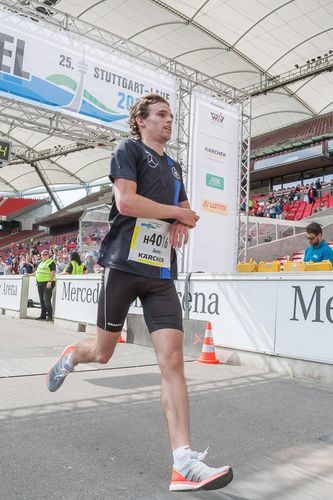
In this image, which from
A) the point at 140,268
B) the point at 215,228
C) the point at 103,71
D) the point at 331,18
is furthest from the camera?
the point at 331,18

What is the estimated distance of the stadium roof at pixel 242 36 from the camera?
15.6m

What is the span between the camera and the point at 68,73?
945 cm

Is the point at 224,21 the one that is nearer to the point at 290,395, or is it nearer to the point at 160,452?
the point at 290,395

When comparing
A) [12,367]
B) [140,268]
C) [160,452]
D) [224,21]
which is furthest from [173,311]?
[224,21]

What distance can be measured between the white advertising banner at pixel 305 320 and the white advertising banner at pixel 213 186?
601 centimetres

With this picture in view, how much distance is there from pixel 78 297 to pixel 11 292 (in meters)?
4.29

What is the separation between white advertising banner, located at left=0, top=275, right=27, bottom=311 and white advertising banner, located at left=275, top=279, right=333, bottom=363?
8.35 metres

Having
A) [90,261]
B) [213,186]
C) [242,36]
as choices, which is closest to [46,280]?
[90,261]

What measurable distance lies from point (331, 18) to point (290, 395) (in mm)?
15776

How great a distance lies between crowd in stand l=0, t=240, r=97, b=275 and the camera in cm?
1330

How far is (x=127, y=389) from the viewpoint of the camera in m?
4.22

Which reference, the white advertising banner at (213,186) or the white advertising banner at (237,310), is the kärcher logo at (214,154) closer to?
the white advertising banner at (213,186)

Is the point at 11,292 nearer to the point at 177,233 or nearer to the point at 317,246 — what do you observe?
the point at 317,246

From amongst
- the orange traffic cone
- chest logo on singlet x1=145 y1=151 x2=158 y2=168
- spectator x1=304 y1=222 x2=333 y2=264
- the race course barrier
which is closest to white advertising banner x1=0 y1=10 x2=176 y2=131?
the race course barrier
